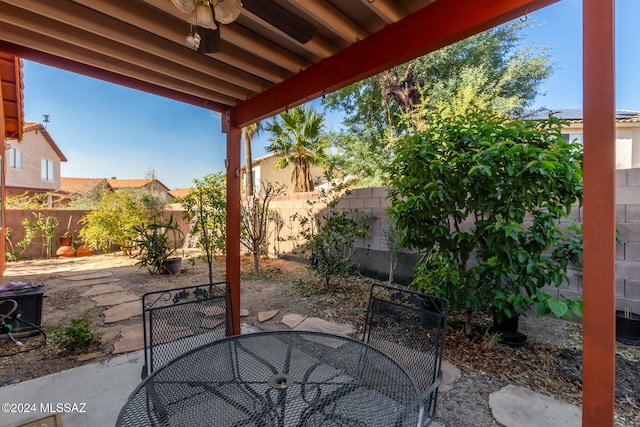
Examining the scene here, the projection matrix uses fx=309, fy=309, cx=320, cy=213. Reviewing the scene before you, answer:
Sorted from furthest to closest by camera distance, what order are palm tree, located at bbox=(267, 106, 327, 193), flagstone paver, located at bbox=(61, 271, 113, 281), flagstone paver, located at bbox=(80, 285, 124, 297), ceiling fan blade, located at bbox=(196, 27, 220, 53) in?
palm tree, located at bbox=(267, 106, 327, 193), flagstone paver, located at bbox=(61, 271, 113, 281), flagstone paver, located at bbox=(80, 285, 124, 297), ceiling fan blade, located at bbox=(196, 27, 220, 53)

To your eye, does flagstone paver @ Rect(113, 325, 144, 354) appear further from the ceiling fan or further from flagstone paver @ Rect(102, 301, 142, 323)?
the ceiling fan

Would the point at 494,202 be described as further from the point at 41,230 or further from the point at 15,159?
the point at 15,159

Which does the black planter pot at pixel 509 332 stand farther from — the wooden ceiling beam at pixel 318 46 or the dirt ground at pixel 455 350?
the wooden ceiling beam at pixel 318 46

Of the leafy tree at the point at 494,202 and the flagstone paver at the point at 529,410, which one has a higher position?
the leafy tree at the point at 494,202

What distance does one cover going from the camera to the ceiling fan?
1.45 meters

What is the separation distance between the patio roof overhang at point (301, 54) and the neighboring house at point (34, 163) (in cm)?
1404

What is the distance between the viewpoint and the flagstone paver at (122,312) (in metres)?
3.43

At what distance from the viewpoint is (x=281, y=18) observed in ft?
5.07

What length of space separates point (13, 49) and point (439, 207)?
319 cm

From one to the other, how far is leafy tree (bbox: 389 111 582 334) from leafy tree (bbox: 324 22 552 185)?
203 inches

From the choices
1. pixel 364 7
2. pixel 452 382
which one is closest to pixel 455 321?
pixel 452 382

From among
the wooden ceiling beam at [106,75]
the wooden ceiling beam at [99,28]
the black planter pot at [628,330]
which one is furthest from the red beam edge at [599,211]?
the wooden ceiling beam at [106,75]

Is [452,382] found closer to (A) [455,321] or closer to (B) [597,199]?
(A) [455,321]

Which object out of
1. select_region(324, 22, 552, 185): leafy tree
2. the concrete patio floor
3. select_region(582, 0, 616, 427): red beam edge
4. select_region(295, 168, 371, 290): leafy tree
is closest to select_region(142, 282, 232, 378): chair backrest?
the concrete patio floor
